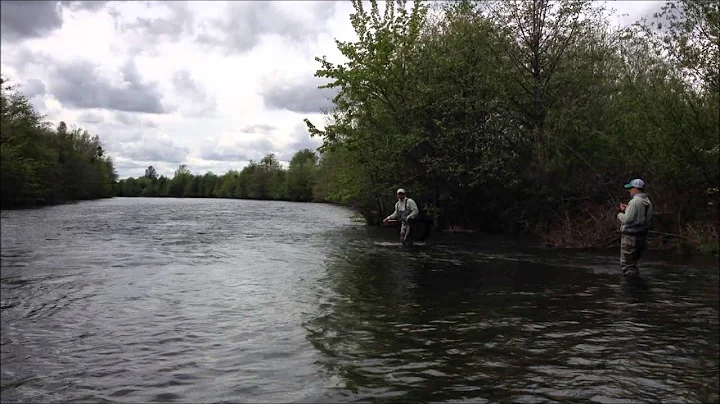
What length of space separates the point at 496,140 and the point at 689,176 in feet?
34.9

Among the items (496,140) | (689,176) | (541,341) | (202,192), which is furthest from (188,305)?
(202,192)

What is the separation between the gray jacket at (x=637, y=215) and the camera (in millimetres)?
15562

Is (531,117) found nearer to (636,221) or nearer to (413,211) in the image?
(413,211)

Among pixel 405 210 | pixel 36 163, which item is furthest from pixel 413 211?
pixel 36 163

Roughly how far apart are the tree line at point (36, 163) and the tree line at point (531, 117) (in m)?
41.7

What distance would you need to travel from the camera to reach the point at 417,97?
3284 cm

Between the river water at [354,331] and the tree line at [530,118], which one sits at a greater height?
the tree line at [530,118]

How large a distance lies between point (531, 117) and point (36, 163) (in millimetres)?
58796

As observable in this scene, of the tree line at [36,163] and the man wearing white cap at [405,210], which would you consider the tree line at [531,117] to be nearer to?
the man wearing white cap at [405,210]

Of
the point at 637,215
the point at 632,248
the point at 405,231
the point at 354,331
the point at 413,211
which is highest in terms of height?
the point at 637,215

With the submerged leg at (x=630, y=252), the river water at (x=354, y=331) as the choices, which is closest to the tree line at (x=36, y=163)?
the river water at (x=354, y=331)

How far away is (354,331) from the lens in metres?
10.1

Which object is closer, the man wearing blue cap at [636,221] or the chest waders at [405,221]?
the man wearing blue cap at [636,221]

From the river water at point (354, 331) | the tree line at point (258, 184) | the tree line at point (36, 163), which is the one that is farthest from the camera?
the tree line at point (258, 184)
